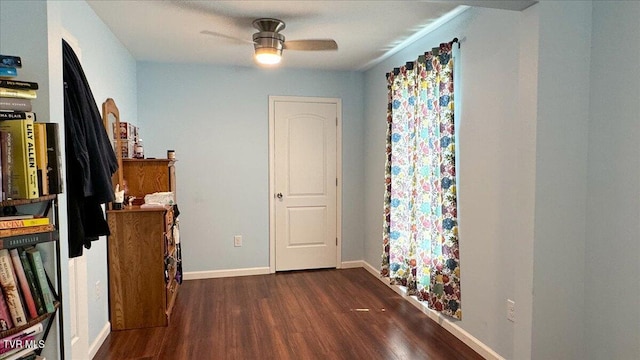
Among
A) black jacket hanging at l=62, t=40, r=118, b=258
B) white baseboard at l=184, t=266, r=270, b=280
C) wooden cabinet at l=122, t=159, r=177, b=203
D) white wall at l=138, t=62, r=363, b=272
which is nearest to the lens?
black jacket hanging at l=62, t=40, r=118, b=258

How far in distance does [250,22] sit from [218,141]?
1.75 m

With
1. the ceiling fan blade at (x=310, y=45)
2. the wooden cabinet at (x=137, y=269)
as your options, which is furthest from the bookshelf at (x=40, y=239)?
the ceiling fan blade at (x=310, y=45)

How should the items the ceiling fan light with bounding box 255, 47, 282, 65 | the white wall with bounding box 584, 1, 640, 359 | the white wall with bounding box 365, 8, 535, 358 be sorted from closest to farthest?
the white wall with bounding box 584, 1, 640, 359 → the white wall with bounding box 365, 8, 535, 358 → the ceiling fan light with bounding box 255, 47, 282, 65

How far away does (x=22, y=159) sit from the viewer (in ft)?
4.46

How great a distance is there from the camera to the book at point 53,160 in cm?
146

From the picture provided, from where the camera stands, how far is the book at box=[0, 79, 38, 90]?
135cm

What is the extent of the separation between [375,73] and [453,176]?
6.70 feet

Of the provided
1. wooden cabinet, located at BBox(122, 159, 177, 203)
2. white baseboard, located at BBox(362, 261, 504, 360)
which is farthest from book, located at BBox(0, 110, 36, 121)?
white baseboard, located at BBox(362, 261, 504, 360)

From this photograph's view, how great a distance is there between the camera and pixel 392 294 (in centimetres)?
397

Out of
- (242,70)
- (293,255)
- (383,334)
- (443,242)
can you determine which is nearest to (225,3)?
(242,70)

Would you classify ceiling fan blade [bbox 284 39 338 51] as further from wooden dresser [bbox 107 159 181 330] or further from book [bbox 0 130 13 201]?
book [bbox 0 130 13 201]

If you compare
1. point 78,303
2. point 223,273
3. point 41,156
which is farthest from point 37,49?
point 223,273

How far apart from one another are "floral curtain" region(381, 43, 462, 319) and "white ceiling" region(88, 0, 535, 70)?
0.34m

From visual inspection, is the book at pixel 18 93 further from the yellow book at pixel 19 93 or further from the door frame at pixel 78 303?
the door frame at pixel 78 303
